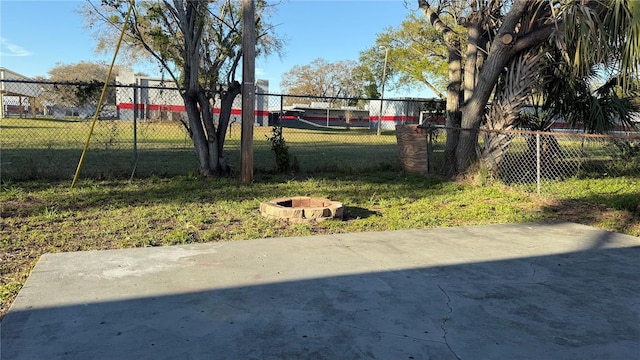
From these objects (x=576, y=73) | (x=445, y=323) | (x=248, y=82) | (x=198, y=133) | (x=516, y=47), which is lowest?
(x=445, y=323)

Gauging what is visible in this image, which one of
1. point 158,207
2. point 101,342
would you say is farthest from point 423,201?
point 101,342

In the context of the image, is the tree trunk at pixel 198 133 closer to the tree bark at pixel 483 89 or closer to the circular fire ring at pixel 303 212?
the circular fire ring at pixel 303 212

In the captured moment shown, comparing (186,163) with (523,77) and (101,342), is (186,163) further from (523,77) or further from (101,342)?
(101,342)

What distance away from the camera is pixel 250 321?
334 cm

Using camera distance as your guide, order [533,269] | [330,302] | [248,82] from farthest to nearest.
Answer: [248,82]
[533,269]
[330,302]

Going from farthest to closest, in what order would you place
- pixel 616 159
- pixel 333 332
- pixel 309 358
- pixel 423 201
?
pixel 616 159
pixel 423 201
pixel 333 332
pixel 309 358

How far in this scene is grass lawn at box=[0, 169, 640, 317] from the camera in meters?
5.32

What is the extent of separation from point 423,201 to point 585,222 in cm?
250

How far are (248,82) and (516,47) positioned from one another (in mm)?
5399

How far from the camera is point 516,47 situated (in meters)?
9.16

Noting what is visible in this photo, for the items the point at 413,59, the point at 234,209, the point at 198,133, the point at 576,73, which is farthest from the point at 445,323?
the point at 413,59

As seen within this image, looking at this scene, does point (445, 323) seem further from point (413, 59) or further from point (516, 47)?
point (413, 59)

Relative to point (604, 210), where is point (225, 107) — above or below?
above

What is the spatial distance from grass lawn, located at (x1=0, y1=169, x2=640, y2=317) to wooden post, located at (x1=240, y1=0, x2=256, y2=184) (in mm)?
486
